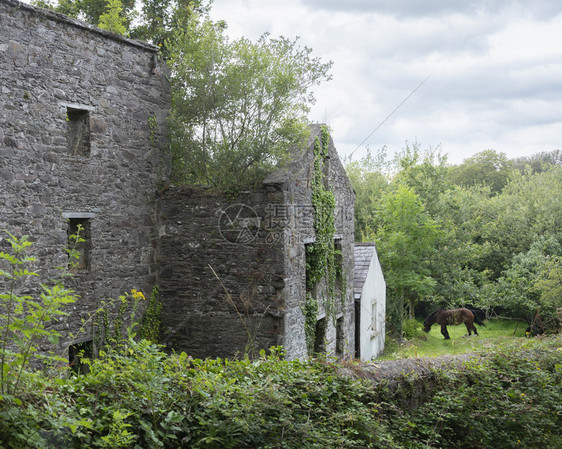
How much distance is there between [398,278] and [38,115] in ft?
53.8

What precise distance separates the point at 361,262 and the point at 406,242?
357cm

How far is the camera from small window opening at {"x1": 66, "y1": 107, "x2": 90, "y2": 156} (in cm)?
896

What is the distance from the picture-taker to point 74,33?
8.66 metres

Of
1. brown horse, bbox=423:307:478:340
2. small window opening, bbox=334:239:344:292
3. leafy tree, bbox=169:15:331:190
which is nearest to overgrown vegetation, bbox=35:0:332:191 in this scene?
leafy tree, bbox=169:15:331:190

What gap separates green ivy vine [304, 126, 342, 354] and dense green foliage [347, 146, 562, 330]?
9048 mm

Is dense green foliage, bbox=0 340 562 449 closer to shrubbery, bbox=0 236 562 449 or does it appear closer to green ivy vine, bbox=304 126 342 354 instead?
shrubbery, bbox=0 236 562 449

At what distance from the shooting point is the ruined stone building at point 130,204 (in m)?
8.01

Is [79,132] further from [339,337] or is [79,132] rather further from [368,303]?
[368,303]

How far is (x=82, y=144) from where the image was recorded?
356 inches

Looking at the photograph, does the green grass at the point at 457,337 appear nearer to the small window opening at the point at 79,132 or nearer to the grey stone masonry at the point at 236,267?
the grey stone masonry at the point at 236,267

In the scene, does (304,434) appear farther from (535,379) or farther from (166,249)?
(166,249)

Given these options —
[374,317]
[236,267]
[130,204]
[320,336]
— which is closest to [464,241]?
[374,317]

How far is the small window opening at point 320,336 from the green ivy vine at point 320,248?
9 centimetres

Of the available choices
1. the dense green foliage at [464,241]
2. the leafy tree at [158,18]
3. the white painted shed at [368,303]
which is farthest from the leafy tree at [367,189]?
the leafy tree at [158,18]
